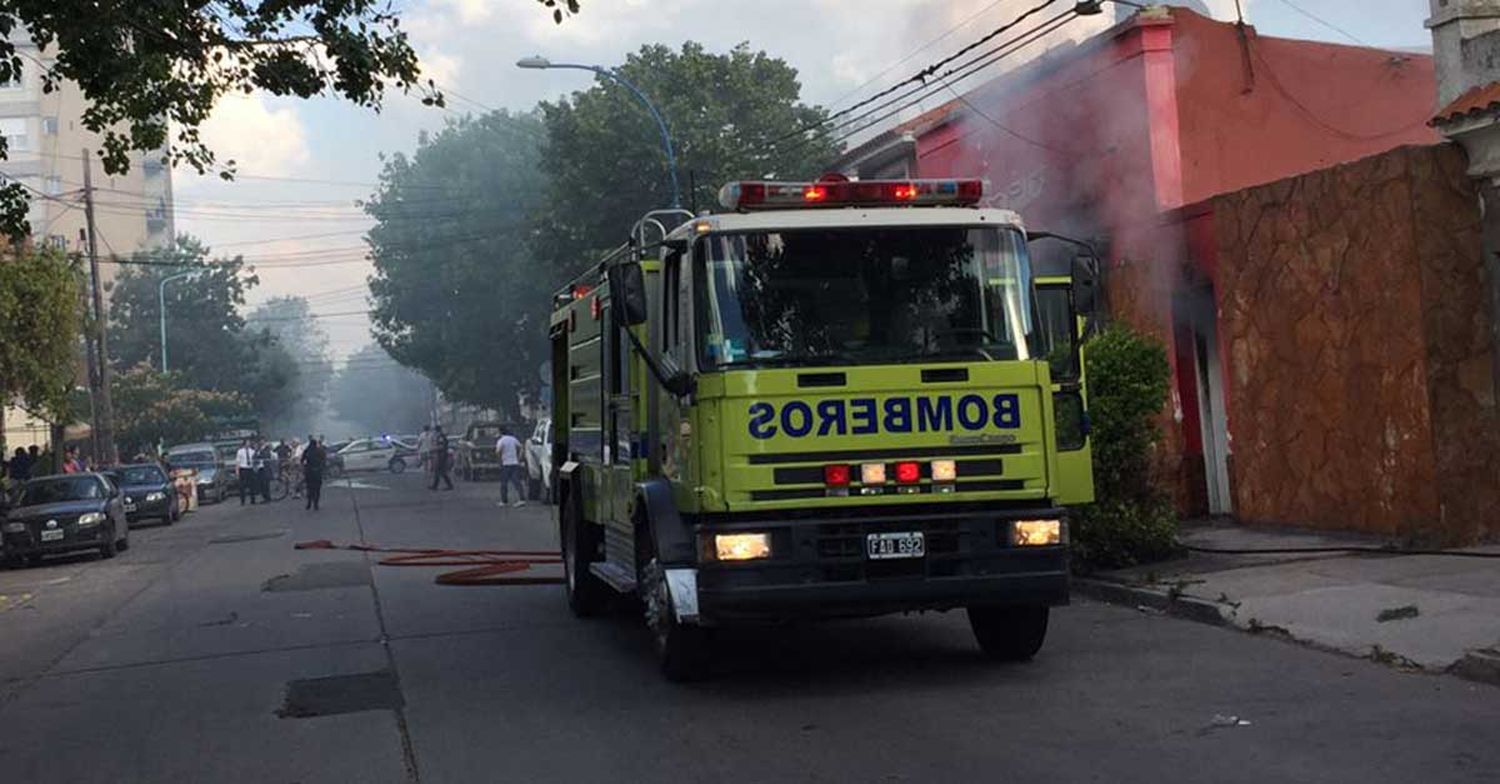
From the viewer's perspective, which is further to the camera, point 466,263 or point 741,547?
point 466,263

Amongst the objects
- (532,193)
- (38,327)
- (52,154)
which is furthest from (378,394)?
(38,327)

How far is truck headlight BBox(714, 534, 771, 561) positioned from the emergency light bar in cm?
196

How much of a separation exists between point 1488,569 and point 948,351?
499cm

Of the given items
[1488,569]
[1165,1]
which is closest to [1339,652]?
[1488,569]

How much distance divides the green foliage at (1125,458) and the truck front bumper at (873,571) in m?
4.62

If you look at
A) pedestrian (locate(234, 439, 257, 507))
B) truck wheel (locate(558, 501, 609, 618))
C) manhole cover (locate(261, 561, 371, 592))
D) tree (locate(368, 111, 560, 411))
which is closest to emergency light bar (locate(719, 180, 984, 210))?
truck wheel (locate(558, 501, 609, 618))

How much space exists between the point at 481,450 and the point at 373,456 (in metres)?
19.2

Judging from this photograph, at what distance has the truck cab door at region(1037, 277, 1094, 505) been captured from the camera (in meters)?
9.14

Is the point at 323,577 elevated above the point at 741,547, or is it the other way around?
the point at 741,547

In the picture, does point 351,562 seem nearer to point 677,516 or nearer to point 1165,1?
point 677,516

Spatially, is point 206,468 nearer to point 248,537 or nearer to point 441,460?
point 441,460

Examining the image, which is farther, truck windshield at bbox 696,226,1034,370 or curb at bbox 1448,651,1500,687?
truck windshield at bbox 696,226,1034,370

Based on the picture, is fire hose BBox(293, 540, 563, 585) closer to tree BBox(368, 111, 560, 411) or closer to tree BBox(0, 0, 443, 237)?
tree BBox(0, 0, 443, 237)

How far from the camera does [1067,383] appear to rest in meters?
9.82
